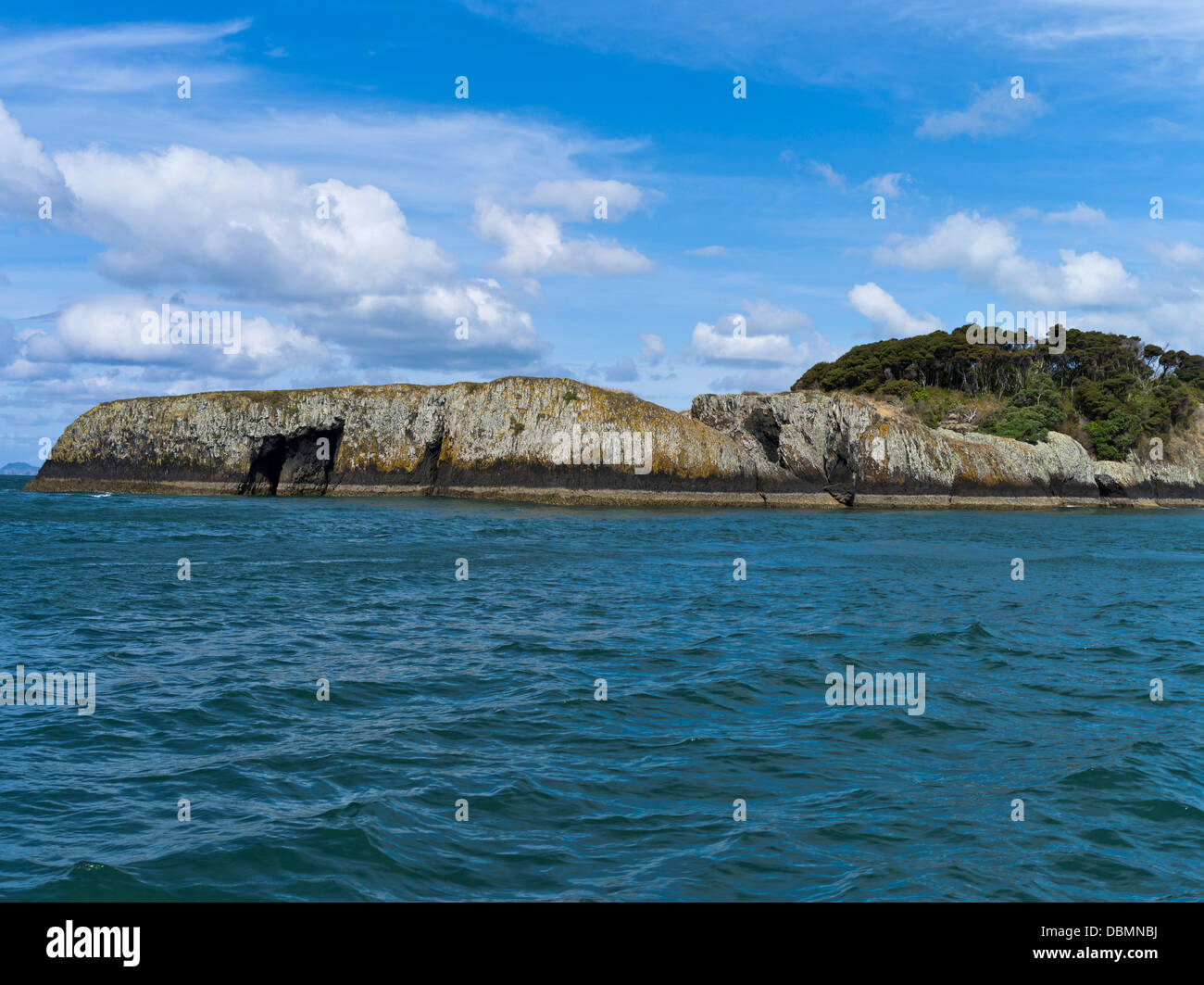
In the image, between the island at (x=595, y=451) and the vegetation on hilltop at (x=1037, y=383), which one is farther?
the vegetation on hilltop at (x=1037, y=383)

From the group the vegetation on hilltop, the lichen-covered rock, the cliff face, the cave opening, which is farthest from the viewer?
the vegetation on hilltop

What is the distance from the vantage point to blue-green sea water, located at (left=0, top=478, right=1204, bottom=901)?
24.6 feet

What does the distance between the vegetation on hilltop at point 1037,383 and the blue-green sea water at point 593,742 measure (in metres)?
69.1

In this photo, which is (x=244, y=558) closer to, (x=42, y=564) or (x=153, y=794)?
(x=42, y=564)

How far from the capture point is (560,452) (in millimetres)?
65125

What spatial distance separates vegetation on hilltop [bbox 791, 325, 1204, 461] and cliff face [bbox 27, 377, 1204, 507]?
27.8ft

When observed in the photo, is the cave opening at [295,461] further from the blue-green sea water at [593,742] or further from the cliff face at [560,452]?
the blue-green sea water at [593,742]

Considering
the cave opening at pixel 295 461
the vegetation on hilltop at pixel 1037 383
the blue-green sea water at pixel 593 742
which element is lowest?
the blue-green sea water at pixel 593 742

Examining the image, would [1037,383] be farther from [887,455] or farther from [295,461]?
[295,461]

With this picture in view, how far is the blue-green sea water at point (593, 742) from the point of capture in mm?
7512

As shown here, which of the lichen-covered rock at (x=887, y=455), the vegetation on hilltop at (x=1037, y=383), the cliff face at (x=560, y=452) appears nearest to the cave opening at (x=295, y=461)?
the cliff face at (x=560, y=452)

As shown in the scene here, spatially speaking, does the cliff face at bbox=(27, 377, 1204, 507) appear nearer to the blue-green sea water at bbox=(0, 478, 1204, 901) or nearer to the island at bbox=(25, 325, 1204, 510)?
the island at bbox=(25, 325, 1204, 510)

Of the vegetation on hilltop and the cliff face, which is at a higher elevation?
Result: the vegetation on hilltop

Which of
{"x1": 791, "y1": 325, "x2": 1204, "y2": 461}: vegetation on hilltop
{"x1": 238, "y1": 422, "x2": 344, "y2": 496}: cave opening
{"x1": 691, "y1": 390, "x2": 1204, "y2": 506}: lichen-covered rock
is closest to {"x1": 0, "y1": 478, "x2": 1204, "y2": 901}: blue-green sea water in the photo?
{"x1": 691, "y1": 390, "x2": 1204, "y2": 506}: lichen-covered rock
